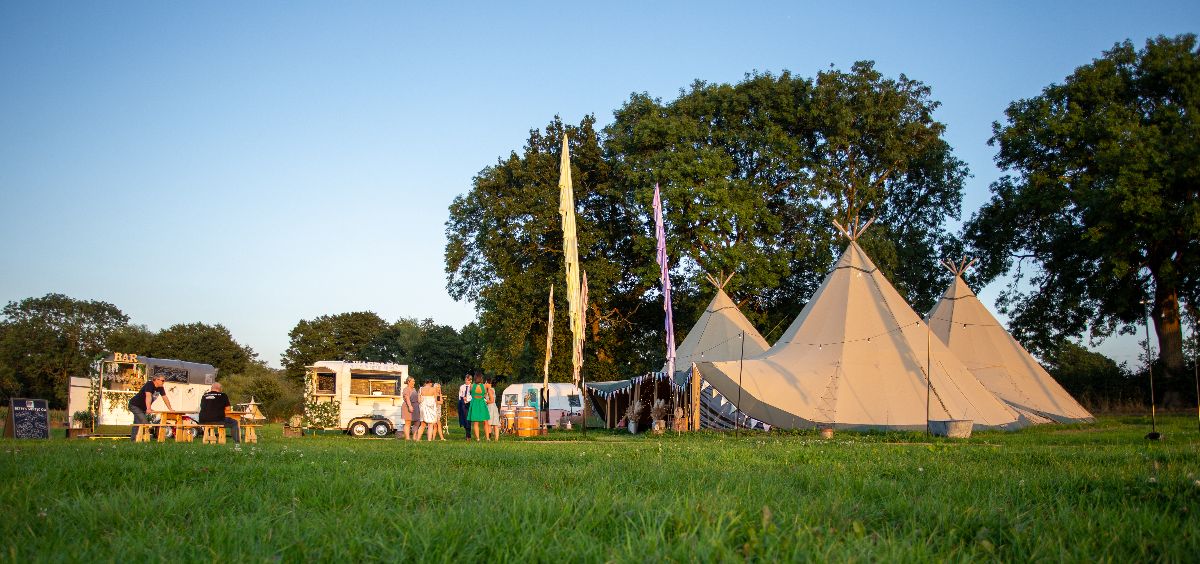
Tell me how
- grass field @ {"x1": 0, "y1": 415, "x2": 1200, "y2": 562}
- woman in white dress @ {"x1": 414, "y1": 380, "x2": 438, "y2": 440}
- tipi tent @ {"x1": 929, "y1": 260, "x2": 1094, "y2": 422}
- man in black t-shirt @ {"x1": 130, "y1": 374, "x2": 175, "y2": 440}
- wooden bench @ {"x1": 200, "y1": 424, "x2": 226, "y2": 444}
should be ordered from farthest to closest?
tipi tent @ {"x1": 929, "y1": 260, "x2": 1094, "y2": 422} → woman in white dress @ {"x1": 414, "y1": 380, "x2": 438, "y2": 440} → man in black t-shirt @ {"x1": 130, "y1": 374, "x2": 175, "y2": 440} → wooden bench @ {"x1": 200, "y1": 424, "x2": 226, "y2": 444} → grass field @ {"x1": 0, "y1": 415, "x2": 1200, "y2": 562}

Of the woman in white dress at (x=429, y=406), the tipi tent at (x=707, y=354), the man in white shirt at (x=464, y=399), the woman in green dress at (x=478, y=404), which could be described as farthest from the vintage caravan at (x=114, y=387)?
the tipi tent at (x=707, y=354)

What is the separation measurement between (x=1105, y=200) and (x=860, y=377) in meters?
10.7

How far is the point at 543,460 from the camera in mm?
7113

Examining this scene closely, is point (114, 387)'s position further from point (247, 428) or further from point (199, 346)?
point (199, 346)

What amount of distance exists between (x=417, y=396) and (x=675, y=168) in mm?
13904

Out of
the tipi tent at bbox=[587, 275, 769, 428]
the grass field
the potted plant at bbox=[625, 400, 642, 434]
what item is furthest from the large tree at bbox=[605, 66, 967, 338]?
the grass field

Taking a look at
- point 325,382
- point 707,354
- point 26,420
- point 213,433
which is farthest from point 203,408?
point 707,354

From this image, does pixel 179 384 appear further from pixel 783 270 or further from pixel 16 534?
pixel 16 534

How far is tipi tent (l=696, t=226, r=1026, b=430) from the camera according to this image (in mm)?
17625

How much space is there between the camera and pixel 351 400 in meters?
23.5

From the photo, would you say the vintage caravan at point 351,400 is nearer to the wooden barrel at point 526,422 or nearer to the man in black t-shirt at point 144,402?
the wooden barrel at point 526,422

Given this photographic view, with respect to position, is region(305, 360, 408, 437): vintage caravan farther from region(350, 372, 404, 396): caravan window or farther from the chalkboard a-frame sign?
the chalkboard a-frame sign

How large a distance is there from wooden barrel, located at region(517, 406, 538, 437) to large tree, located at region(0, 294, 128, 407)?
1998 inches

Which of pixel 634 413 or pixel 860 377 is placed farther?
pixel 634 413
